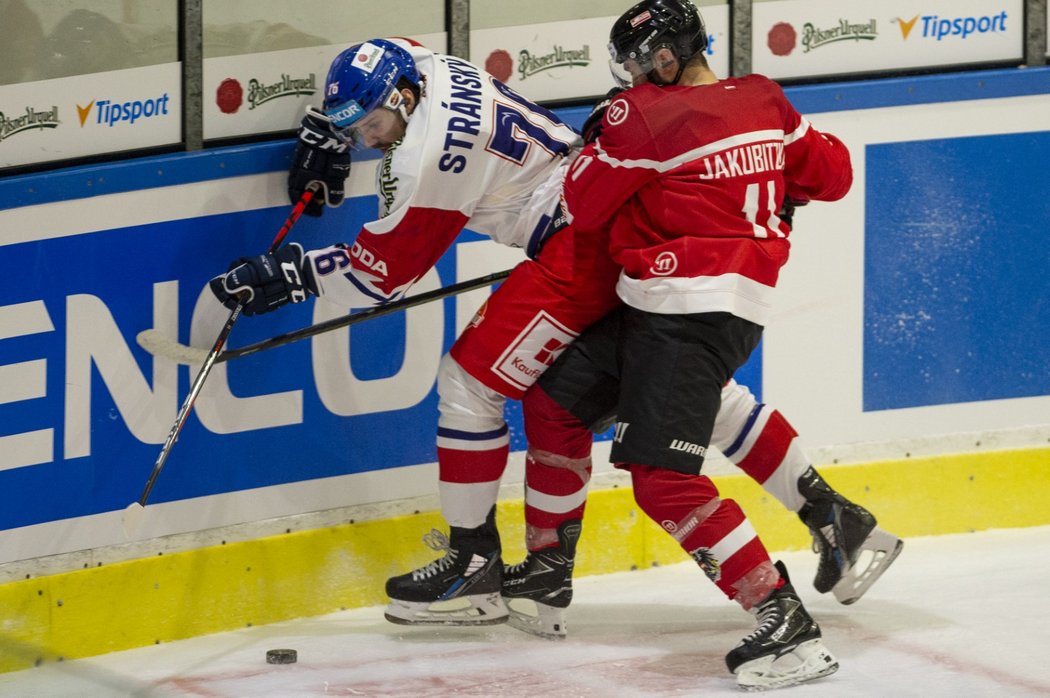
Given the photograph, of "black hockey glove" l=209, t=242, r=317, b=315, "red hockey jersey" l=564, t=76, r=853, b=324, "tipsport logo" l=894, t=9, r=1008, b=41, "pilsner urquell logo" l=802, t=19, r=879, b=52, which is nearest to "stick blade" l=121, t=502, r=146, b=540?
"black hockey glove" l=209, t=242, r=317, b=315

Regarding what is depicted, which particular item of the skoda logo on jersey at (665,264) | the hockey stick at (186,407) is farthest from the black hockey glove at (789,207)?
the hockey stick at (186,407)

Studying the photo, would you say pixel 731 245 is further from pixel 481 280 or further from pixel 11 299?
pixel 11 299

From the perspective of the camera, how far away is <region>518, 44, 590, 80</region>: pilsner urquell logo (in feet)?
14.7

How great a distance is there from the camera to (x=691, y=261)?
12.2 ft

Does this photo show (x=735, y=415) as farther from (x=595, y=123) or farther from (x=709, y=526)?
(x=595, y=123)

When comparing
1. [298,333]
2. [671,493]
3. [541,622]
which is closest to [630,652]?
[541,622]

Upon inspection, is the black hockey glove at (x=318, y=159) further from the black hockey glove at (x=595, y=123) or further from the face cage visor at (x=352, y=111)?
the black hockey glove at (x=595, y=123)

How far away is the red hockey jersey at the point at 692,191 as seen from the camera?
3.69 metres

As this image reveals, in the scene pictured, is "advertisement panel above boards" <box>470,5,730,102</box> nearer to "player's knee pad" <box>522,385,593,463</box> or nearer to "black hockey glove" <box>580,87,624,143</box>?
"black hockey glove" <box>580,87,624,143</box>

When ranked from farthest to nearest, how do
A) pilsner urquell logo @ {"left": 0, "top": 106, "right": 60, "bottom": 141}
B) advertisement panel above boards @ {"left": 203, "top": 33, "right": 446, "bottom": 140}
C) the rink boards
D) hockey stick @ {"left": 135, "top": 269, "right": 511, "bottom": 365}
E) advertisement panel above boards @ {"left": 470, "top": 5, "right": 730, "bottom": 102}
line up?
1. advertisement panel above boards @ {"left": 470, "top": 5, "right": 730, "bottom": 102}
2. advertisement panel above boards @ {"left": 203, "top": 33, "right": 446, "bottom": 140}
3. hockey stick @ {"left": 135, "top": 269, "right": 511, "bottom": 365}
4. the rink boards
5. pilsner urquell logo @ {"left": 0, "top": 106, "right": 60, "bottom": 141}

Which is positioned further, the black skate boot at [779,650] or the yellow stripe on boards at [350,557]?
the yellow stripe on boards at [350,557]

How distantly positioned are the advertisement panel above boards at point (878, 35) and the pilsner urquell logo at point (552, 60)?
0.48 metres

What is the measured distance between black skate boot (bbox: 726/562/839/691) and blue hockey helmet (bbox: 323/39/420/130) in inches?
52.0

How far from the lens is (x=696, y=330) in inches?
148
